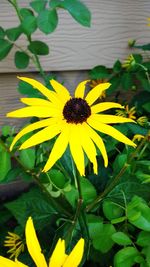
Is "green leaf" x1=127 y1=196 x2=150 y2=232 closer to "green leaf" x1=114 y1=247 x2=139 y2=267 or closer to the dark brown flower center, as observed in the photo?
"green leaf" x1=114 y1=247 x2=139 y2=267

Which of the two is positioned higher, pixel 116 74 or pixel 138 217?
pixel 116 74

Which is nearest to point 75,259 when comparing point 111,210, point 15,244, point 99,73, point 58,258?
point 58,258

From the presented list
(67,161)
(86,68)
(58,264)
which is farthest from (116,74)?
(58,264)

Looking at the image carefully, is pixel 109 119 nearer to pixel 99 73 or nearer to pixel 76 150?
pixel 76 150

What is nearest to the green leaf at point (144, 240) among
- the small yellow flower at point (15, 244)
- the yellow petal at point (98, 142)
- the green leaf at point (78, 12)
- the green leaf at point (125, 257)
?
the green leaf at point (125, 257)

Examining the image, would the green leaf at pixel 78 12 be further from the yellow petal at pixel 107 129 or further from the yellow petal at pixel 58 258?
the yellow petal at pixel 58 258

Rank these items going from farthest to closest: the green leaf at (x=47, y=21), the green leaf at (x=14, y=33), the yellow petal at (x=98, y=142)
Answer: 1. the green leaf at (x=14, y=33)
2. the green leaf at (x=47, y=21)
3. the yellow petal at (x=98, y=142)

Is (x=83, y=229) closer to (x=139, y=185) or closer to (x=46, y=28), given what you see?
(x=139, y=185)
